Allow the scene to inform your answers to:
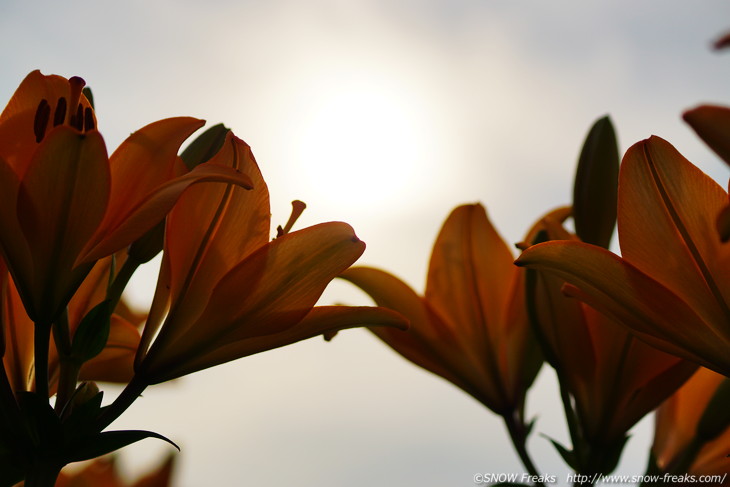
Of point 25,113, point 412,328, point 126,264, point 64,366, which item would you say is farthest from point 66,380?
point 412,328

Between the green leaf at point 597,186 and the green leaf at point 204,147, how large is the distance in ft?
1.29

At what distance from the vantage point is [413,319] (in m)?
0.90

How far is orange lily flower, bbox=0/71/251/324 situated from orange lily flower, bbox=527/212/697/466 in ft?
1.18

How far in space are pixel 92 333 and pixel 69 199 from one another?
138mm

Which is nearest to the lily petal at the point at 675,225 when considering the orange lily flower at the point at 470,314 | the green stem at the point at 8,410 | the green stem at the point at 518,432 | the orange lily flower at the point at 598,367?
the orange lily flower at the point at 598,367

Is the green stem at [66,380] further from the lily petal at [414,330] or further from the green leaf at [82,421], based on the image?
the lily petal at [414,330]

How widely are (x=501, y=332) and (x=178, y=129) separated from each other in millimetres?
451

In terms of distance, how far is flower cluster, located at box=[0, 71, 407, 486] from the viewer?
56 cm

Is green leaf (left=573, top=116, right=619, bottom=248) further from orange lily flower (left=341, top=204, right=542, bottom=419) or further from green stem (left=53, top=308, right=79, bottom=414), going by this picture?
green stem (left=53, top=308, right=79, bottom=414)

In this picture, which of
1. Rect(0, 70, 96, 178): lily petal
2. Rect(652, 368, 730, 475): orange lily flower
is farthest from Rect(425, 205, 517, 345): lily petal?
Rect(0, 70, 96, 178): lily petal

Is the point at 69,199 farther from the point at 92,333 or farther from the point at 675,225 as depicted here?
the point at 675,225

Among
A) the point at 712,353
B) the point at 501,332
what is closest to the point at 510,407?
the point at 501,332

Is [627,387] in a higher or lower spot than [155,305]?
lower

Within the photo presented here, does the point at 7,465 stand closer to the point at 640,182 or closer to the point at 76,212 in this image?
the point at 76,212
